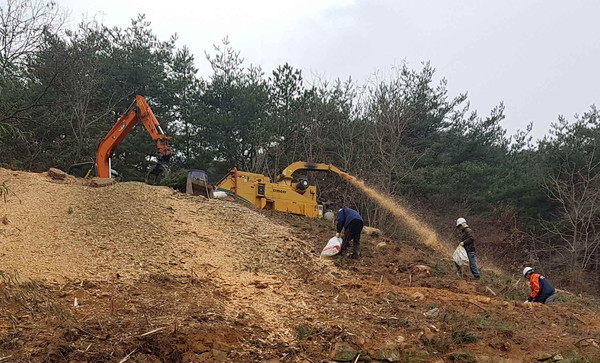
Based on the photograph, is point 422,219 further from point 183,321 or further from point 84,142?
point 183,321

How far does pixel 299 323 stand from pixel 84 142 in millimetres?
15427

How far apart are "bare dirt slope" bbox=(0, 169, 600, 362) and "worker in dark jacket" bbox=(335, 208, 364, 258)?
400 millimetres

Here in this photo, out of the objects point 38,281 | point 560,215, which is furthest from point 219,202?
point 560,215

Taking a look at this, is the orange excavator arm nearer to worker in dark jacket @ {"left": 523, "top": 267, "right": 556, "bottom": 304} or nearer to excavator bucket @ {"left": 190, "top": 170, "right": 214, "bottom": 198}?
excavator bucket @ {"left": 190, "top": 170, "right": 214, "bottom": 198}

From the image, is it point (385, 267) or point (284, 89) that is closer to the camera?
point (385, 267)

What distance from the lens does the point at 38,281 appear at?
18.8 ft

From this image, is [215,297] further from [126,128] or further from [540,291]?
[126,128]

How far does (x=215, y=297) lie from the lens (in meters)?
5.89

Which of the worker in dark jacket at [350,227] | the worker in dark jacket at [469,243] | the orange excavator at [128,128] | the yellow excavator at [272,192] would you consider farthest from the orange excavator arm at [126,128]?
the worker in dark jacket at [469,243]

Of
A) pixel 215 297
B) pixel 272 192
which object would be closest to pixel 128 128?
pixel 272 192

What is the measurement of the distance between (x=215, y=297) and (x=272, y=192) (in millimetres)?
6515

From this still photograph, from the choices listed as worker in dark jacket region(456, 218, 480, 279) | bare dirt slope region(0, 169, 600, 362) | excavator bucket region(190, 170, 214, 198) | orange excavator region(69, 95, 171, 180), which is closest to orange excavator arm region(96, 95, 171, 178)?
orange excavator region(69, 95, 171, 180)

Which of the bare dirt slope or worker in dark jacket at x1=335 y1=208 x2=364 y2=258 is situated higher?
worker in dark jacket at x1=335 y1=208 x2=364 y2=258

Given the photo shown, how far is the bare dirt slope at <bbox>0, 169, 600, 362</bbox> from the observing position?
178 inches
